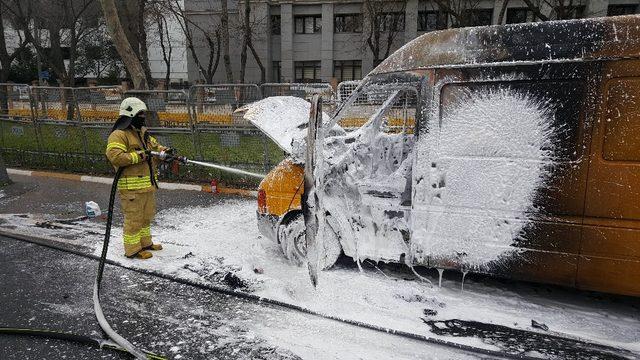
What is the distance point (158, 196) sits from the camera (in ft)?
28.2

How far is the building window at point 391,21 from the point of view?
2909 centimetres

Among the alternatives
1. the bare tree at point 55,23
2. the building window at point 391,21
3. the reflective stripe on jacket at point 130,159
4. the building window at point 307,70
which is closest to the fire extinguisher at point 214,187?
the reflective stripe on jacket at point 130,159

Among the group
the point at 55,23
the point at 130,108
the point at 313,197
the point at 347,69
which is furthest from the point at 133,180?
the point at 347,69

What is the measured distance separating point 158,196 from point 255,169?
1.99 meters

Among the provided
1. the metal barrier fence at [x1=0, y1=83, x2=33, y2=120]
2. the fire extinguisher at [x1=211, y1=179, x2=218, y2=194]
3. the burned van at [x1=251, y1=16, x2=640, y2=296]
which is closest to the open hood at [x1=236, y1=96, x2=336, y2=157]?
the burned van at [x1=251, y1=16, x2=640, y2=296]

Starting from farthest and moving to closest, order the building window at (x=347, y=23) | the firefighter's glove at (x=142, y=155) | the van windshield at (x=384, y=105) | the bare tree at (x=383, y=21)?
the building window at (x=347, y=23), the bare tree at (x=383, y=21), the firefighter's glove at (x=142, y=155), the van windshield at (x=384, y=105)

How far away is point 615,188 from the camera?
11.7ft

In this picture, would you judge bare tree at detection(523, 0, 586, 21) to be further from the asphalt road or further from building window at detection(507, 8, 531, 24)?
the asphalt road

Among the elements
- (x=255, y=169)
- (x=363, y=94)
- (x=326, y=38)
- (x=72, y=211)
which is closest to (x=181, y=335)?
(x=363, y=94)

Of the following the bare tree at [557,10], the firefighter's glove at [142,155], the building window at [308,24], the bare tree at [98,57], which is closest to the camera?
the firefighter's glove at [142,155]

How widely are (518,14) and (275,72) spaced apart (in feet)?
60.8

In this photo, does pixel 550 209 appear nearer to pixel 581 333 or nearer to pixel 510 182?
pixel 510 182

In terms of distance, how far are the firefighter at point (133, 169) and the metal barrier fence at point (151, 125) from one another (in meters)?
3.32

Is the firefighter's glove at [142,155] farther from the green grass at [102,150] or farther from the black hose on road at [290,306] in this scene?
the green grass at [102,150]
